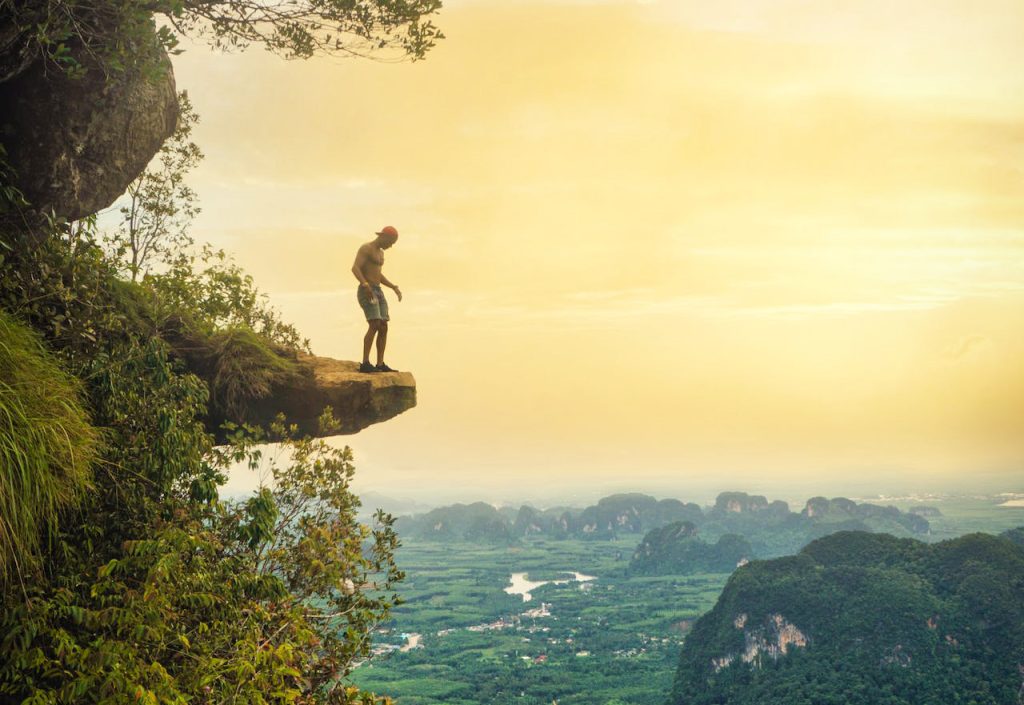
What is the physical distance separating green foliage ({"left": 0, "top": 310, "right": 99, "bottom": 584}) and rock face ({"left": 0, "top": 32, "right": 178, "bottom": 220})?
1.49 meters

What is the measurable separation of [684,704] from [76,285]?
1728 inches

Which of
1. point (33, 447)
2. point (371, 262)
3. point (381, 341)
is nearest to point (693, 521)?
point (381, 341)

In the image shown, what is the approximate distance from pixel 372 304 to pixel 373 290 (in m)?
0.14

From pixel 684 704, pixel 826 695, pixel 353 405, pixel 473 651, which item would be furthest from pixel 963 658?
pixel 353 405

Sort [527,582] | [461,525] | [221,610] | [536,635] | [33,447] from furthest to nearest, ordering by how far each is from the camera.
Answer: [461,525] < [527,582] < [536,635] < [221,610] < [33,447]

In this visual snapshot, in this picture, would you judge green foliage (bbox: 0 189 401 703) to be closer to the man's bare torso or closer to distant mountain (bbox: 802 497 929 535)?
the man's bare torso

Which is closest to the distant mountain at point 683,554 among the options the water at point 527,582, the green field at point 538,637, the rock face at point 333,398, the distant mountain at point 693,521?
the green field at point 538,637

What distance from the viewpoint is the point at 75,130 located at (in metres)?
5.73

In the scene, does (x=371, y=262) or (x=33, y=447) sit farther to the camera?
(x=371, y=262)

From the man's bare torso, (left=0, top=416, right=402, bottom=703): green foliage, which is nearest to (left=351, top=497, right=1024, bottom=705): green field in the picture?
(left=0, top=416, right=402, bottom=703): green foliage

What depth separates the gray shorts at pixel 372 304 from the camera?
24.6 ft

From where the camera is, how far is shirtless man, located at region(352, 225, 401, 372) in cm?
750

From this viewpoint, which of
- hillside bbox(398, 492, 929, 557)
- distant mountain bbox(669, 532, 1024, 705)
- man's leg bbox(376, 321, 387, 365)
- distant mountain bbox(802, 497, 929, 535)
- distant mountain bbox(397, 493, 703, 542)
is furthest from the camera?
distant mountain bbox(397, 493, 703, 542)

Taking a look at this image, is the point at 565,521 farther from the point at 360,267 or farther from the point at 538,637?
the point at 360,267
